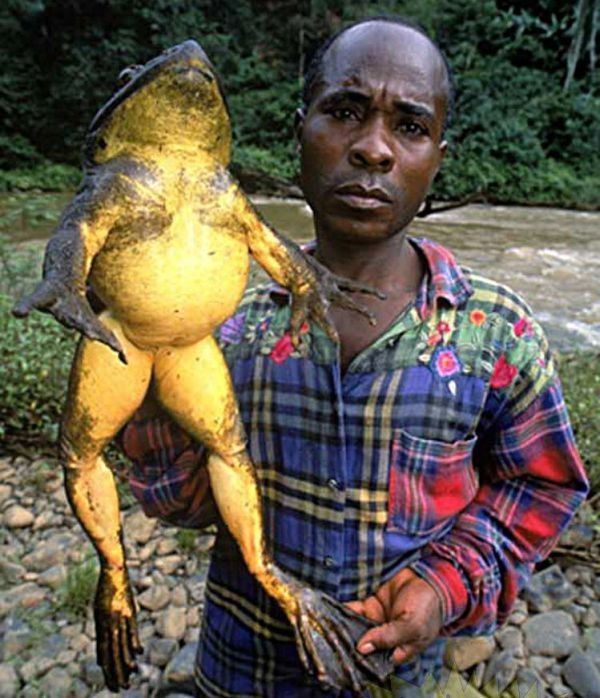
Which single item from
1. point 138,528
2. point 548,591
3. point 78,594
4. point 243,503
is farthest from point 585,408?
point 243,503

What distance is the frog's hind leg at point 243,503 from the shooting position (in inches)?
39.5

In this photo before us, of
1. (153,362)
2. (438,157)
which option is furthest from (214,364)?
(438,157)

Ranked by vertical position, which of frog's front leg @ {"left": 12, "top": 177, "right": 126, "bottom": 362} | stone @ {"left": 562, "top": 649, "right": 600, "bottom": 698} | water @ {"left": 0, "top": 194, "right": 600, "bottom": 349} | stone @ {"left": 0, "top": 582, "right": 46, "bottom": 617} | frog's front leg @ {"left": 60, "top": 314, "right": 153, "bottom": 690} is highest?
frog's front leg @ {"left": 12, "top": 177, "right": 126, "bottom": 362}

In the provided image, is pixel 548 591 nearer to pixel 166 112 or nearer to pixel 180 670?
pixel 180 670

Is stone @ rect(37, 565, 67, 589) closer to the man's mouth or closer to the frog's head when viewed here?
the man's mouth

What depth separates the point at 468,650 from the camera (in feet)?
9.36

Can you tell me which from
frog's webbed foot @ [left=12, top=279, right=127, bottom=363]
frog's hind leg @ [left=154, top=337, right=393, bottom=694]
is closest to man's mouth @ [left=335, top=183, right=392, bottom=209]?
frog's hind leg @ [left=154, top=337, right=393, bottom=694]

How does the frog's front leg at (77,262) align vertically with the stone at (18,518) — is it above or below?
above

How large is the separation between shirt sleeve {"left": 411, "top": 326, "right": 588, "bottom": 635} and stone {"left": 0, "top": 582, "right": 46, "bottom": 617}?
2.09 metres

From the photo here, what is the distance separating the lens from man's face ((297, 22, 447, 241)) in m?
1.28

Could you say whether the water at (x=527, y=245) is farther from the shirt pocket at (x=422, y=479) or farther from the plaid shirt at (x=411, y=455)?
the shirt pocket at (x=422, y=479)

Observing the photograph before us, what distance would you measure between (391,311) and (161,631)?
2021mm

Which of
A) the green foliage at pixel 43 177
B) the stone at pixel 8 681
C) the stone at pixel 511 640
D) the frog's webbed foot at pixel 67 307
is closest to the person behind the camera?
the frog's webbed foot at pixel 67 307

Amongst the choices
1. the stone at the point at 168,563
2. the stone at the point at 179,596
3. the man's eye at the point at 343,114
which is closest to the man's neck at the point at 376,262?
the man's eye at the point at 343,114
